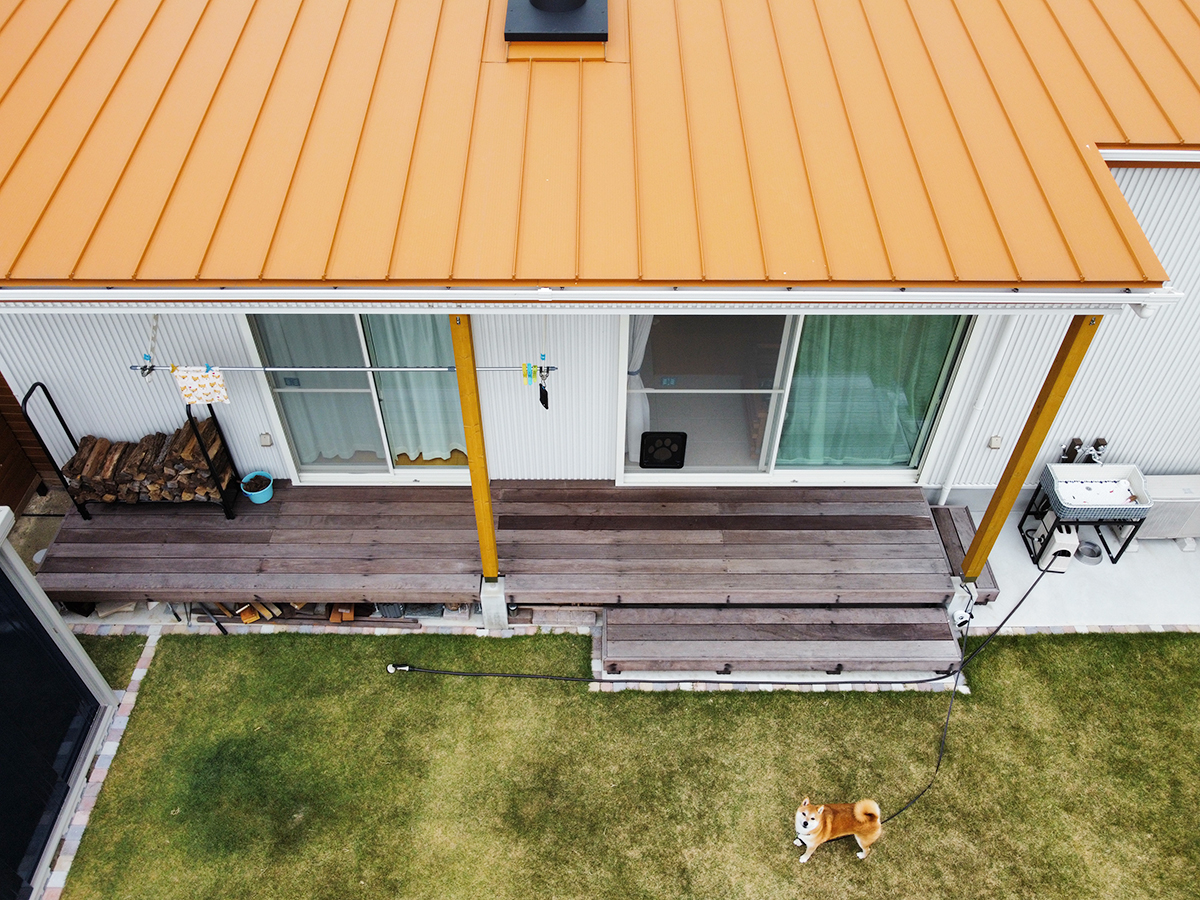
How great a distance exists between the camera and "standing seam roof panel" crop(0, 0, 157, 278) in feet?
16.1

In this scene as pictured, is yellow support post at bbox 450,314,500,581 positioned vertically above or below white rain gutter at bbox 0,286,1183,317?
below

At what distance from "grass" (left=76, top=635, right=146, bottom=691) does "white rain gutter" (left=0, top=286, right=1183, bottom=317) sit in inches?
121

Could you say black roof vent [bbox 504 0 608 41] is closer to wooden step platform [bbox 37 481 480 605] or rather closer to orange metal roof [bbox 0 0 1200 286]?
orange metal roof [bbox 0 0 1200 286]

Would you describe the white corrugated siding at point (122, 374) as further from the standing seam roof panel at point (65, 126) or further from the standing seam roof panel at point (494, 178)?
the standing seam roof panel at point (494, 178)

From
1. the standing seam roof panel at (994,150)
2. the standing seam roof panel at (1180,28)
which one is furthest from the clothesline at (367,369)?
the standing seam roof panel at (1180,28)

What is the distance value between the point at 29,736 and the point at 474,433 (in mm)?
3618

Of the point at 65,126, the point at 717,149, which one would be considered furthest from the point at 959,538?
the point at 65,126

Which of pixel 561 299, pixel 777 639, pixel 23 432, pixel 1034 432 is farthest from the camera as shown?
pixel 23 432

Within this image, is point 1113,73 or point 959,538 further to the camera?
point 959,538

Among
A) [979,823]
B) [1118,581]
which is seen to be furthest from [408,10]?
[1118,581]

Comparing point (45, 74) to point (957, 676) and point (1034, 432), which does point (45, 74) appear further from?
point (957, 676)

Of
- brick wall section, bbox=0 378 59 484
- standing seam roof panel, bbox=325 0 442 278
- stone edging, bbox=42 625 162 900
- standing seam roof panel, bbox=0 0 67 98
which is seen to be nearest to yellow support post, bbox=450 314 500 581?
standing seam roof panel, bbox=325 0 442 278

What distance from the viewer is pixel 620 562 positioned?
6664mm

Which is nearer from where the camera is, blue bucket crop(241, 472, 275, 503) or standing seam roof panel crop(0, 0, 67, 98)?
standing seam roof panel crop(0, 0, 67, 98)
